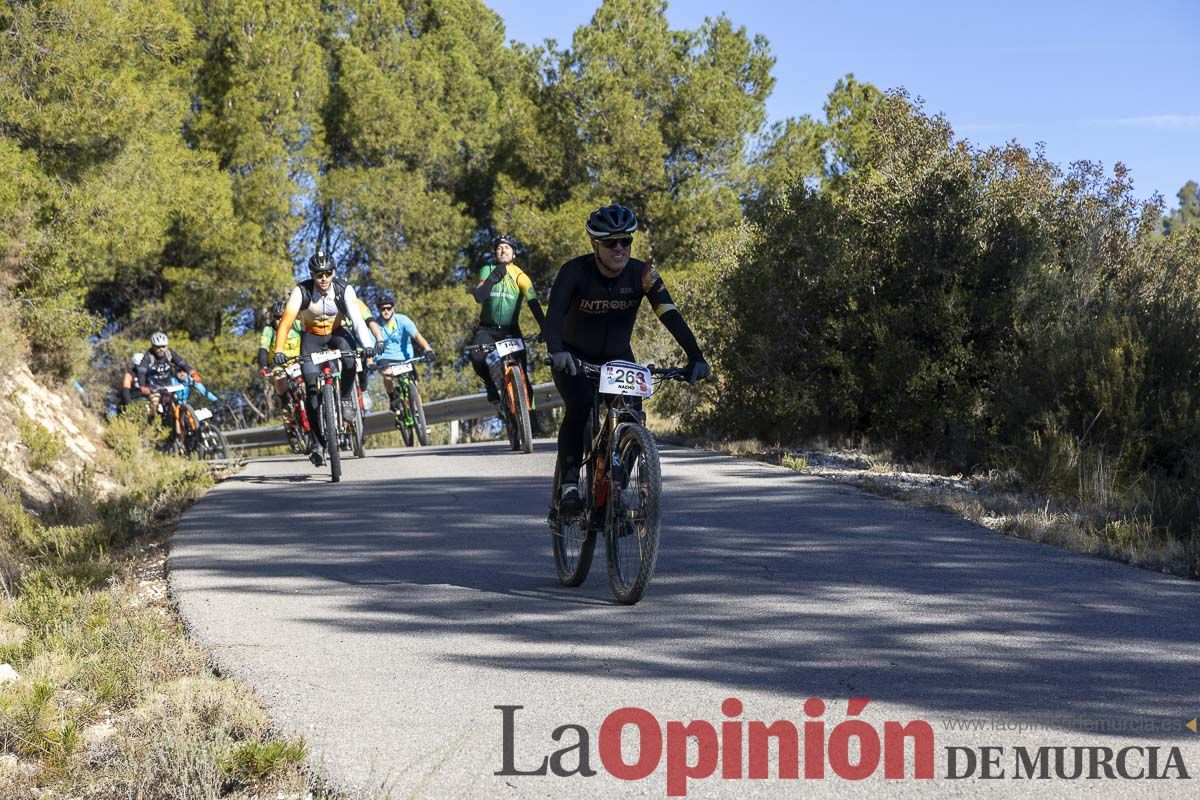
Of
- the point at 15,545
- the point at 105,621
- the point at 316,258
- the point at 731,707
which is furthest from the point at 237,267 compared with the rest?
the point at 731,707

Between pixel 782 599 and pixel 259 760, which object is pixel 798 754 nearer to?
pixel 259 760

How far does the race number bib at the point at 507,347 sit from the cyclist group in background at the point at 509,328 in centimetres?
32

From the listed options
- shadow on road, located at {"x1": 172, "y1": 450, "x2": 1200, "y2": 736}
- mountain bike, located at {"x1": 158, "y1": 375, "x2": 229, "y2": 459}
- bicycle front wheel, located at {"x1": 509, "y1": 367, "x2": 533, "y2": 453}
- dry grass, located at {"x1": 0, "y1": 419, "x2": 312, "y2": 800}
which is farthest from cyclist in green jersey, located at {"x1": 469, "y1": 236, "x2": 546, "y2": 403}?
mountain bike, located at {"x1": 158, "y1": 375, "x2": 229, "y2": 459}

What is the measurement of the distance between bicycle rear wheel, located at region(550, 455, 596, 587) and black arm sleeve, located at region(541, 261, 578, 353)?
764 millimetres

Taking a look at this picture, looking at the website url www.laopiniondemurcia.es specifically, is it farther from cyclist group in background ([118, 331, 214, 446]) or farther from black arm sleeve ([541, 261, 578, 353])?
cyclist group in background ([118, 331, 214, 446])

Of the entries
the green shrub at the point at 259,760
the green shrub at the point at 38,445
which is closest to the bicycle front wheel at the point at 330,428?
the green shrub at the point at 38,445

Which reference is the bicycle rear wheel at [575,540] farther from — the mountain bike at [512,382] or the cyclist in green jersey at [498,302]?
the cyclist in green jersey at [498,302]

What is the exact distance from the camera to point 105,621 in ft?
23.6

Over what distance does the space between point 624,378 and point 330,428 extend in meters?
7.17

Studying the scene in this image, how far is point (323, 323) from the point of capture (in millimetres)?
14227

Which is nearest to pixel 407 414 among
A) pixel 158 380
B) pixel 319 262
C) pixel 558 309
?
pixel 158 380

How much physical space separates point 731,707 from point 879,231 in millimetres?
11184

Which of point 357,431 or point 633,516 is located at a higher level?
point 357,431

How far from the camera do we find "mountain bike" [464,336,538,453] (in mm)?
14680
